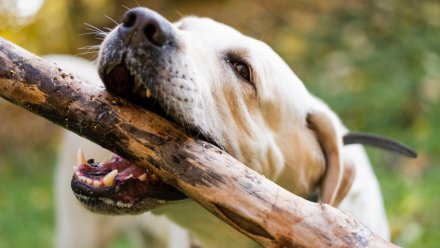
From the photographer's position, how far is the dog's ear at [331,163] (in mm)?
3398

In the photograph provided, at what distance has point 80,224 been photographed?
5.15 m

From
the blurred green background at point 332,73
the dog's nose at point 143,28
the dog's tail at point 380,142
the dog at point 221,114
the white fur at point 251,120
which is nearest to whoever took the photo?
the dog's nose at point 143,28

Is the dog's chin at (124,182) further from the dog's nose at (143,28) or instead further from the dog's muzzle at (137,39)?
the dog's nose at (143,28)

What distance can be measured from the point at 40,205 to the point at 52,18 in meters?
4.65

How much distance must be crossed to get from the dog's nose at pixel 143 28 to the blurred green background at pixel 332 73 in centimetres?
336

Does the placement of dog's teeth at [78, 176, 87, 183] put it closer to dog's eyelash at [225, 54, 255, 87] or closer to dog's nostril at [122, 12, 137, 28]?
dog's nostril at [122, 12, 137, 28]

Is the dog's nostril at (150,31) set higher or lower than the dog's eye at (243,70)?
lower

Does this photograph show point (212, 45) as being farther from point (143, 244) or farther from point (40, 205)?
point (40, 205)

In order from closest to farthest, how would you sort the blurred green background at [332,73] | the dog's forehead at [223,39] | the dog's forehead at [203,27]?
1. the dog's forehead at [223,39]
2. the dog's forehead at [203,27]
3. the blurred green background at [332,73]

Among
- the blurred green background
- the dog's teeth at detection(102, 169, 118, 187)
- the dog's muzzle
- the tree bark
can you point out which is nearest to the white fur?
the dog's muzzle

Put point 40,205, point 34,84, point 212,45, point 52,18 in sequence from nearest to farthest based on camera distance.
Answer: point 34,84
point 212,45
point 40,205
point 52,18

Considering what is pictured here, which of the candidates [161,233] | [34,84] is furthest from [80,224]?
[34,84]

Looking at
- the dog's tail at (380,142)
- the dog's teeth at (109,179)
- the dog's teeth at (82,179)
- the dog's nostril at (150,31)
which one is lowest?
the dog's teeth at (82,179)

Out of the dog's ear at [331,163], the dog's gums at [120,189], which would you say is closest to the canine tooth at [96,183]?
the dog's gums at [120,189]
